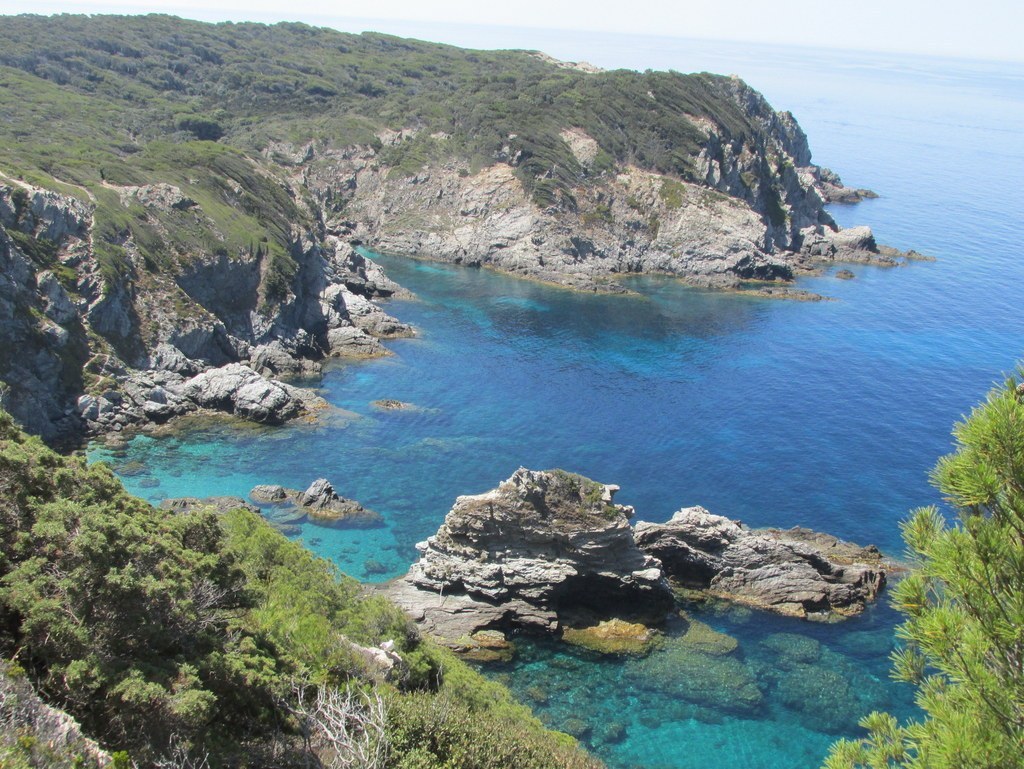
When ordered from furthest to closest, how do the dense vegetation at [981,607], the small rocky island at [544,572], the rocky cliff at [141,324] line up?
1. the rocky cliff at [141,324]
2. the small rocky island at [544,572]
3. the dense vegetation at [981,607]

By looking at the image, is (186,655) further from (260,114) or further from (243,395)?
(260,114)

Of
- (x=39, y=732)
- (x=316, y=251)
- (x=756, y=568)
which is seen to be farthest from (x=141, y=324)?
(x=39, y=732)

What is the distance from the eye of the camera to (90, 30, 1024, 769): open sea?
115ft

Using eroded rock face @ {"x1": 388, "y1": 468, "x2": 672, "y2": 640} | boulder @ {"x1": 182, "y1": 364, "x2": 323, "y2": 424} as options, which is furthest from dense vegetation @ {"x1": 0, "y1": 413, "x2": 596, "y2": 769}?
boulder @ {"x1": 182, "y1": 364, "x2": 323, "y2": 424}

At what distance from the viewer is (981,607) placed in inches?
409

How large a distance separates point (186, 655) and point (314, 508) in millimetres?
30102

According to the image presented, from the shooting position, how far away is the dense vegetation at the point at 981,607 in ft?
32.7

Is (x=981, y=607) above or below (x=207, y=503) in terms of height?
above

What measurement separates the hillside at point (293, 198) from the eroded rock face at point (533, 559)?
26494 millimetres

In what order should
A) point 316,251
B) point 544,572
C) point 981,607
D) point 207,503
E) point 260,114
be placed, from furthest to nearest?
point 260,114, point 316,251, point 207,503, point 544,572, point 981,607

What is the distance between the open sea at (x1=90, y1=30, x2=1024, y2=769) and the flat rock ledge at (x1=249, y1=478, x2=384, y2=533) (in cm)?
120

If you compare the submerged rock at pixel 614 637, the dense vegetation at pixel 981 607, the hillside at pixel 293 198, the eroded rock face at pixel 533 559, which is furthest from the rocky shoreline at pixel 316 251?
the dense vegetation at pixel 981 607

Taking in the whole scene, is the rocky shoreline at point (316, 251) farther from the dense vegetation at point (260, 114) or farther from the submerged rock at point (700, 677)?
the submerged rock at point (700, 677)

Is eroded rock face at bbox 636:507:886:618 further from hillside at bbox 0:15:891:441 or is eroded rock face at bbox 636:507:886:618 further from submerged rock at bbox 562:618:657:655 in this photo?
hillside at bbox 0:15:891:441
